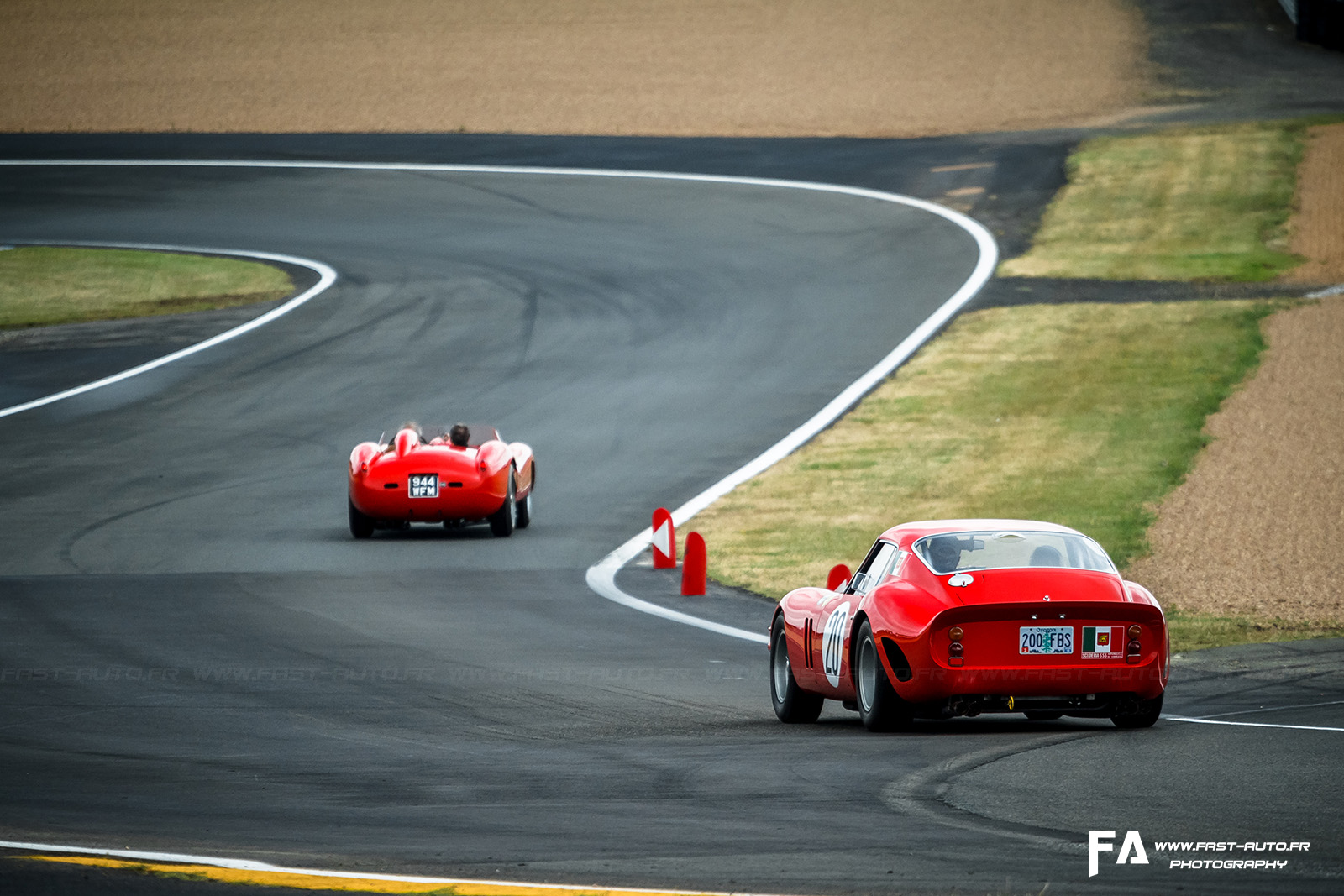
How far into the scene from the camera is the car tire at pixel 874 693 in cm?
1061

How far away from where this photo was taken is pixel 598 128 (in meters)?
55.6

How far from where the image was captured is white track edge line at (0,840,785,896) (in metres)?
6.71

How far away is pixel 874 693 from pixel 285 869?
4.52m

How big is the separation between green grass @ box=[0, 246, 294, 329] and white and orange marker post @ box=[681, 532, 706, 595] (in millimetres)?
21615

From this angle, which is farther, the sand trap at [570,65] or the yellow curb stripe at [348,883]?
the sand trap at [570,65]

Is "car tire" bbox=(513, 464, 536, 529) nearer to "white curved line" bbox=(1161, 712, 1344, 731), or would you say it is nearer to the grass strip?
the grass strip

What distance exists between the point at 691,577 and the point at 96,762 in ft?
29.2

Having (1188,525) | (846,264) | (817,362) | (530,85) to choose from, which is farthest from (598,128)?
(1188,525)

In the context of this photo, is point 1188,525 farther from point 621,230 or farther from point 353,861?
point 621,230

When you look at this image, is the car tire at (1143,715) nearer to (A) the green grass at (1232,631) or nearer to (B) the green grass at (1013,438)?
(A) the green grass at (1232,631)

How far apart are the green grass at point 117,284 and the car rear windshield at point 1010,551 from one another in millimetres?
28491

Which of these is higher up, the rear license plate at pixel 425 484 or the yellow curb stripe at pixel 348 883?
the yellow curb stripe at pixel 348 883

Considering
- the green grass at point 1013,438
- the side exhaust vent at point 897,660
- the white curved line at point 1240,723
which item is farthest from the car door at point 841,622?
the green grass at point 1013,438

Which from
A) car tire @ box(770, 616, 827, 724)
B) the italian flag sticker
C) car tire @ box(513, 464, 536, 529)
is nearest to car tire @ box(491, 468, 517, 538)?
car tire @ box(513, 464, 536, 529)
